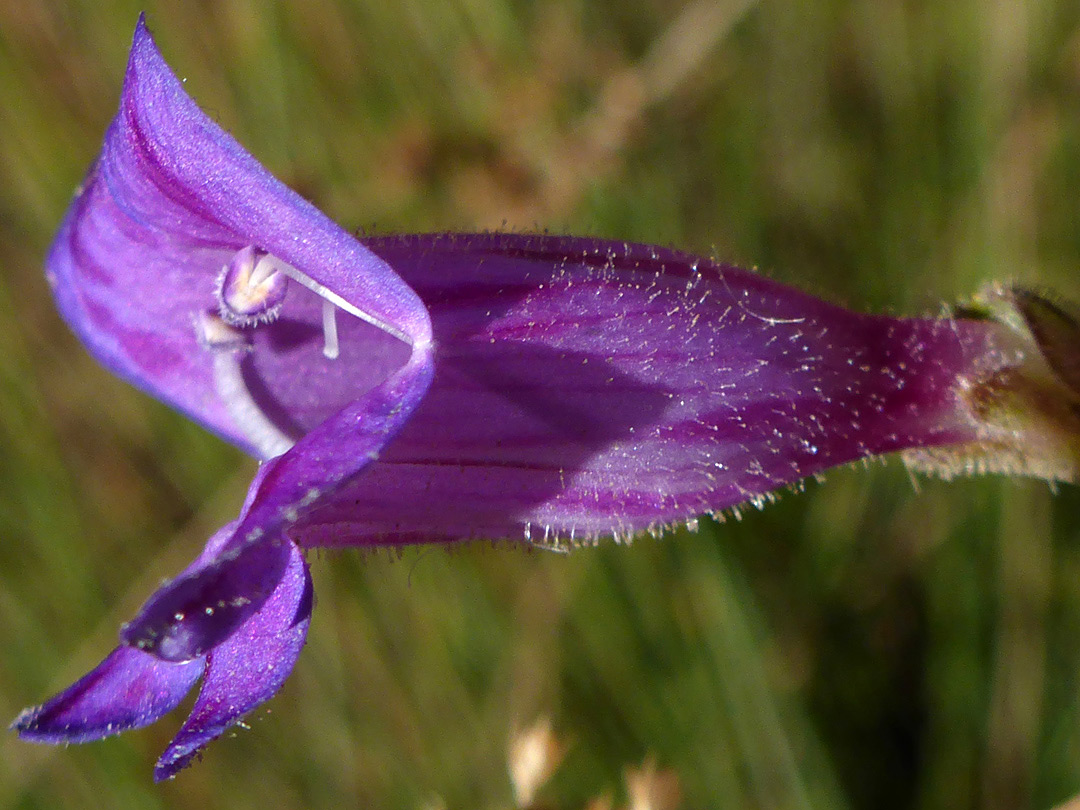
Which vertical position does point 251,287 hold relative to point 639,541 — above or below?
above

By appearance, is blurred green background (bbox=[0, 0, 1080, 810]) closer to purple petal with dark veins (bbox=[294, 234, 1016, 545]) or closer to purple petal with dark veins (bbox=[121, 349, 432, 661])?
purple petal with dark veins (bbox=[294, 234, 1016, 545])

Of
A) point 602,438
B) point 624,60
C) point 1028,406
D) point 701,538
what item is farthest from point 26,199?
point 1028,406

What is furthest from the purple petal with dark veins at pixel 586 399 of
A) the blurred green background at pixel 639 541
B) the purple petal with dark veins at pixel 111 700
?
the blurred green background at pixel 639 541

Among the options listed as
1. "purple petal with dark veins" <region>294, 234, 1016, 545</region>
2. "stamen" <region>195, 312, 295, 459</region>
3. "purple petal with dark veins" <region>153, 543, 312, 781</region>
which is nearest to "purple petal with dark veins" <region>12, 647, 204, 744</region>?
"purple petal with dark veins" <region>153, 543, 312, 781</region>

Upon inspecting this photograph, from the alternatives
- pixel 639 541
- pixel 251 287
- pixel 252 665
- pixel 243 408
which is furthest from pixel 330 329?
pixel 639 541

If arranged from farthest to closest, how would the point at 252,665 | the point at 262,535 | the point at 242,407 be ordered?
the point at 242,407 → the point at 252,665 → the point at 262,535

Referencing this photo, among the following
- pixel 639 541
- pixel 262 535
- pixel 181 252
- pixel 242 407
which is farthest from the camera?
pixel 639 541

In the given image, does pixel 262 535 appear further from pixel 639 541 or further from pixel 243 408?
pixel 639 541
